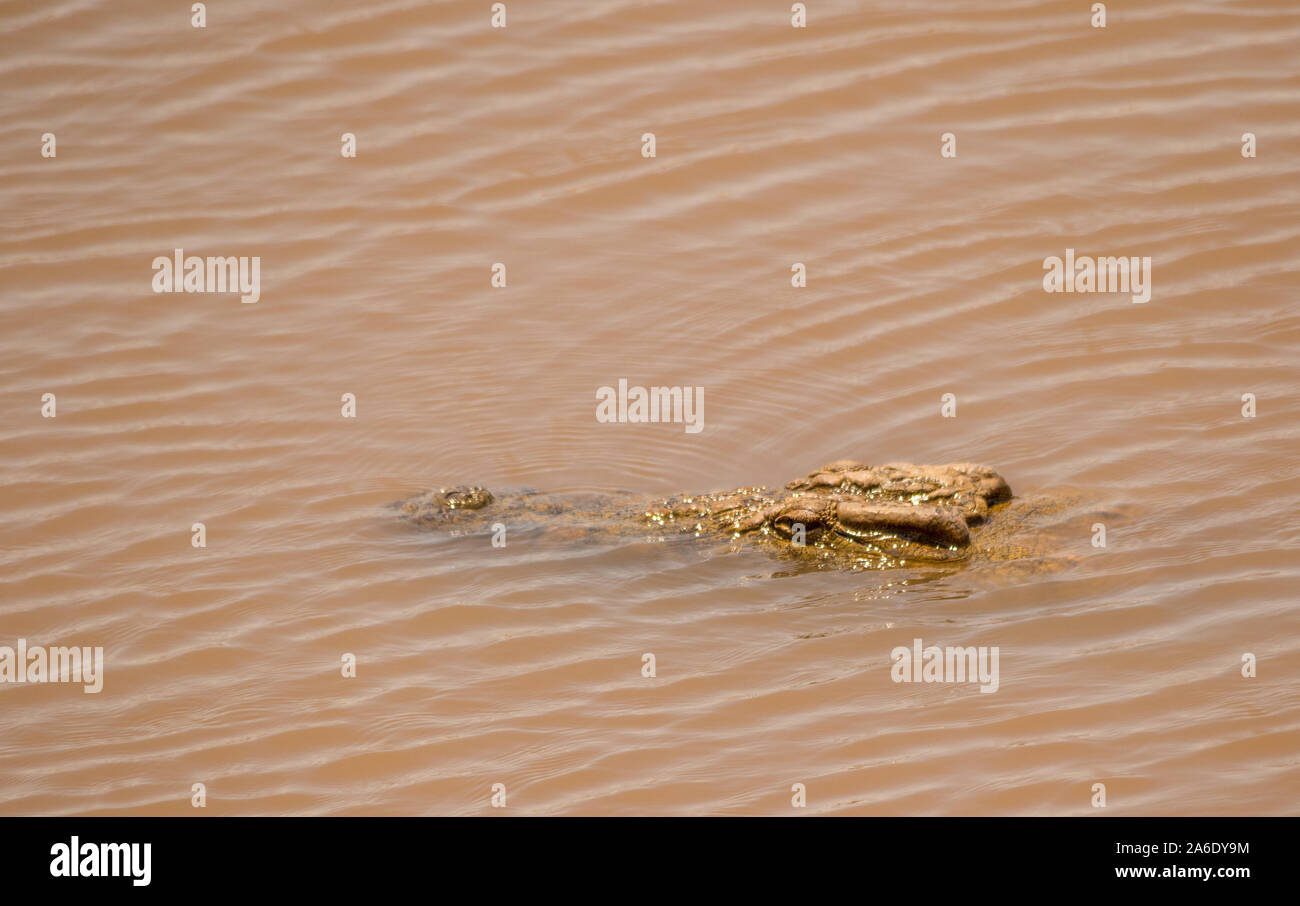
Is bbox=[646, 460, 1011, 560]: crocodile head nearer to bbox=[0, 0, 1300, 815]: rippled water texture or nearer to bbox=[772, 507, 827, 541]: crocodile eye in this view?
bbox=[772, 507, 827, 541]: crocodile eye

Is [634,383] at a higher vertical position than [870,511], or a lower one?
higher

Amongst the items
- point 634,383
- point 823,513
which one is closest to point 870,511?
point 823,513

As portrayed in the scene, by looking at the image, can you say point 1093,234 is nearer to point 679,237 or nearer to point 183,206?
point 679,237

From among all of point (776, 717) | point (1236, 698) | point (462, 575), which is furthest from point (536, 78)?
point (1236, 698)

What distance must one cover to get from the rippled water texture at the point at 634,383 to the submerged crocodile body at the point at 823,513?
0.12 metres

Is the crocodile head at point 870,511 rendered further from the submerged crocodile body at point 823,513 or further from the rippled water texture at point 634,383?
the rippled water texture at point 634,383

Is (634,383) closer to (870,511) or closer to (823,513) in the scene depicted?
(823,513)

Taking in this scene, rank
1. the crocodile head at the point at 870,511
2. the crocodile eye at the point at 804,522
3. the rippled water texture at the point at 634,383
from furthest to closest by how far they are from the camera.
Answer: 1. the crocodile eye at the point at 804,522
2. the crocodile head at the point at 870,511
3. the rippled water texture at the point at 634,383

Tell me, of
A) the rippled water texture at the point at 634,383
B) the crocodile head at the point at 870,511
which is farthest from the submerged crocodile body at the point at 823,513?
the rippled water texture at the point at 634,383

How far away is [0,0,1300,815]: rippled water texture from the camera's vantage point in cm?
496

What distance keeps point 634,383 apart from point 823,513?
2.01 m

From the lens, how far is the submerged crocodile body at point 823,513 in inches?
221

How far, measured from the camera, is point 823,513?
5699 mm

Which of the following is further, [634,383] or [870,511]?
[634,383]
